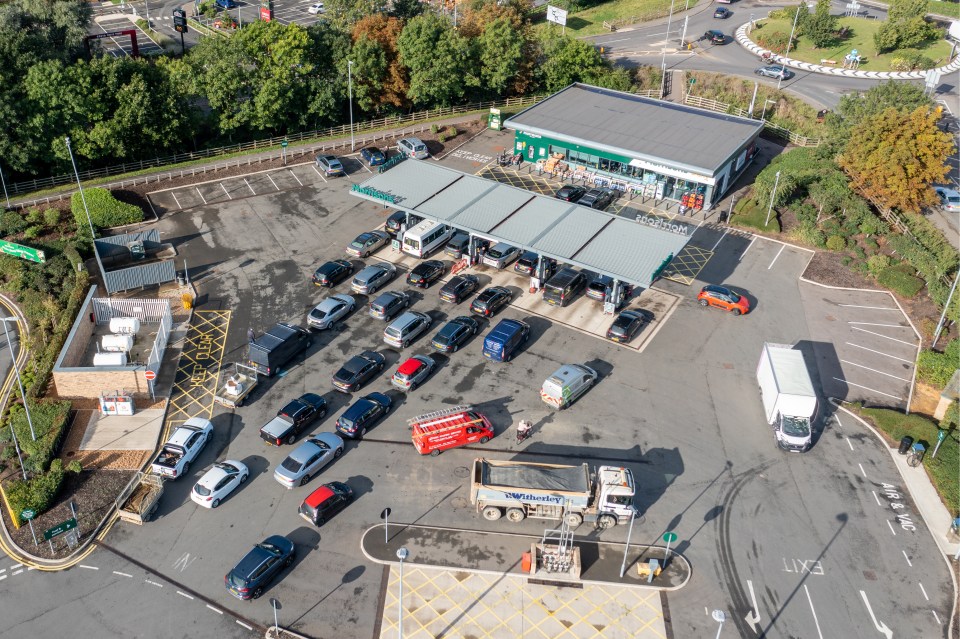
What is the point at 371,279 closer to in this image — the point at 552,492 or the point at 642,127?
the point at 552,492

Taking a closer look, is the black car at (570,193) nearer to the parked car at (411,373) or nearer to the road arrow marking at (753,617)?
the parked car at (411,373)

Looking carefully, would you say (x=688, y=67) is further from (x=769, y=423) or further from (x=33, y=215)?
(x=33, y=215)

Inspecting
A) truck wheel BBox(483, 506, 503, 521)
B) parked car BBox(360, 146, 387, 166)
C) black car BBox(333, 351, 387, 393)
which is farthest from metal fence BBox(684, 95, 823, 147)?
truck wheel BBox(483, 506, 503, 521)

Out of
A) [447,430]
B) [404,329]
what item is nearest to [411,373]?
[404,329]

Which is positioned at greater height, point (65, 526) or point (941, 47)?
point (941, 47)

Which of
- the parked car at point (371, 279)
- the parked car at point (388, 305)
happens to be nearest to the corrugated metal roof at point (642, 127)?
the parked car at point (371, 279)

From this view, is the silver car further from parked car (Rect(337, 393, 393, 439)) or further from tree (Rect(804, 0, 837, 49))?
tree (Rect(804, 0, 837, 49))

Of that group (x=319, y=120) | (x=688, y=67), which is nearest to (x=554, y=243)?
(x=319, y=120)
